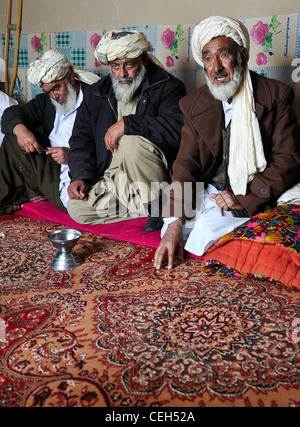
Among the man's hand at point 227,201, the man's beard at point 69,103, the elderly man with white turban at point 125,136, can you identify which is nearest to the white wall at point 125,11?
the elderly man with white turban at point 125,136

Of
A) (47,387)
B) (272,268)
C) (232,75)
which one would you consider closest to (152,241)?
(272,268)

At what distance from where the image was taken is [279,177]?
260cm

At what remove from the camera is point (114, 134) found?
311cm

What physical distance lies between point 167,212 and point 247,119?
749mm

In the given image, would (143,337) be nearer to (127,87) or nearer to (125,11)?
(127,87)

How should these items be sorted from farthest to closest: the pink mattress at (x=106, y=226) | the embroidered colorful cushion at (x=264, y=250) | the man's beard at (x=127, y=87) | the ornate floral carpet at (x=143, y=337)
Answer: the man's beard at (x=127, y=87) < the pink mattress at (x=106, y=226) < the embroidered colorful cushion at (x=264, y=250) < the ornate floral carpet at (x=143, y=337)

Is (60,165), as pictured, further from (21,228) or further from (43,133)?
(21,228)

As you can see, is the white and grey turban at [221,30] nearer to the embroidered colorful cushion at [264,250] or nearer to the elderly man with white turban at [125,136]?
the elderly man with white turban at [125,136]

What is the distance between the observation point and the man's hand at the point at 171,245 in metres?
2.54

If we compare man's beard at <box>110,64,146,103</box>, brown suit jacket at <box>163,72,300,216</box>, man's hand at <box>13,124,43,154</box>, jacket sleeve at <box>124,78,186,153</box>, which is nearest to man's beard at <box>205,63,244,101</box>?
brown suit jacket at <box>163,72,300,216</box>

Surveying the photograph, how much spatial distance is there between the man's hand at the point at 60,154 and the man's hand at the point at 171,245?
4.42 ft

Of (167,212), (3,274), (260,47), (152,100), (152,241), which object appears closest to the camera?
(3,274)

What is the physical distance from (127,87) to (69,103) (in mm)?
723

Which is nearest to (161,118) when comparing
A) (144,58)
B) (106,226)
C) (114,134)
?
(114,134)
